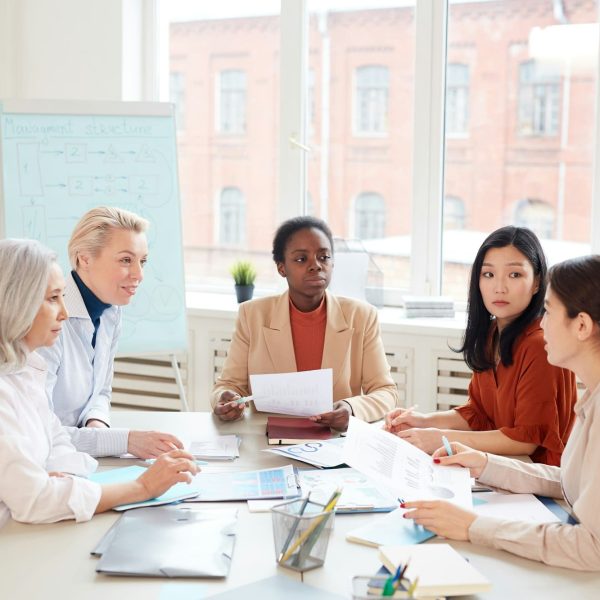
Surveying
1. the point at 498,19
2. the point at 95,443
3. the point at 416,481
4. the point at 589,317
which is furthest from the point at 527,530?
the point at 498,19

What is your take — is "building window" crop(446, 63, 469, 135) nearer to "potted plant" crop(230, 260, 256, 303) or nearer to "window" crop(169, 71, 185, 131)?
"potted plant" crop(230, 260, 256, 303)

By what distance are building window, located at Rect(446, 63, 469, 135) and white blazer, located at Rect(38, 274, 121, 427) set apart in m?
1.93

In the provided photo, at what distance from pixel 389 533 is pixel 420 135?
2422 millimetres

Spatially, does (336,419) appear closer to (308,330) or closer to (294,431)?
(294,431)

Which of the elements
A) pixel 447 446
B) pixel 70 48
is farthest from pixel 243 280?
pixel 447 446

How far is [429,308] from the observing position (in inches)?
138

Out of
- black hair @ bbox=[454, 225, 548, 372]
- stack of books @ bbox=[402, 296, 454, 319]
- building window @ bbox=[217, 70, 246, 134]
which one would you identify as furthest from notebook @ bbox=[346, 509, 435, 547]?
building window @ bbox=[217, 70, 246, 134]

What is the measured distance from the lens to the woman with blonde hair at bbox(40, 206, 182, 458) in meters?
2.24

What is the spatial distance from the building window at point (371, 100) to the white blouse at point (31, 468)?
2.33 meters

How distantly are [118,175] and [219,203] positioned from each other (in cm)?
81

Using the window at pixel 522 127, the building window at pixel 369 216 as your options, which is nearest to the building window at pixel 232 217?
the building window at pixel 369 216

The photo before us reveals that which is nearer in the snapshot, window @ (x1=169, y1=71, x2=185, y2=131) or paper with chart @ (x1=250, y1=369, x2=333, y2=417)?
paper with chart @ (x1=250, y1=369, x2=333, y2=417)

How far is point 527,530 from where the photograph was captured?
1479mm

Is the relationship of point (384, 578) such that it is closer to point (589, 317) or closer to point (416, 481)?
point (416, 481)
